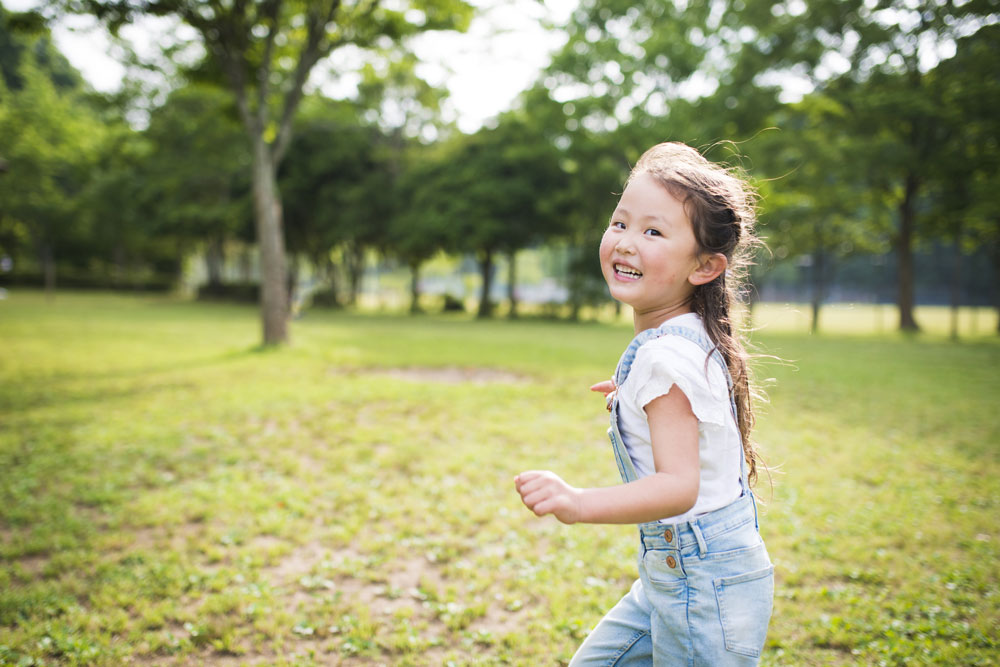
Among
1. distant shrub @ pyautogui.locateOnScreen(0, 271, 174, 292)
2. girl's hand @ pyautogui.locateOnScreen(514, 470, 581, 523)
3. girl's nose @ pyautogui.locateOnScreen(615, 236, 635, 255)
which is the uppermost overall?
distant shrub @ pyautogui.locateOnScreen(0, 271, 174, 292)

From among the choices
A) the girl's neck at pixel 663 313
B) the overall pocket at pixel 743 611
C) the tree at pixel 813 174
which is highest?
the tree at pixel 813 174

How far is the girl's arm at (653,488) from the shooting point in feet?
4.19

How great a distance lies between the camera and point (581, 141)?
2702cm

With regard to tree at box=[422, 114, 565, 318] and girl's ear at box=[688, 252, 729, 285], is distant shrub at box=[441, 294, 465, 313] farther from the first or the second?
girl's ear at box=[688, 252, 729, 285]

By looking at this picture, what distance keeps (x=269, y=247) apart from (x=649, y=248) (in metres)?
12.7

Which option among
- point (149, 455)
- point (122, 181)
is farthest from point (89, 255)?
point (149, 455)

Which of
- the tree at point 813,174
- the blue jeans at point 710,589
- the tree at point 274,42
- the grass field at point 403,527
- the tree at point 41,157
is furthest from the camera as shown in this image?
the tree at point 41,157

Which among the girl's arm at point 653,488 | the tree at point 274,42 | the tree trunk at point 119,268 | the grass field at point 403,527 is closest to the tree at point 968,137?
the grass field at point 403,527

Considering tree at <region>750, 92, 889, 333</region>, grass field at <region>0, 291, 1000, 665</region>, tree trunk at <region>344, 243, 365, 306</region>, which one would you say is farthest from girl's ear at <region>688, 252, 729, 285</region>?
tree trunk at <region>344, 243, 365, 306</region>

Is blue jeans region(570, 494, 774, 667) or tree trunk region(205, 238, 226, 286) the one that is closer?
blue jeans region(570, 494, 774, 667)

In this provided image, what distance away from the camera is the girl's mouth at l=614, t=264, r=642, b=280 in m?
1.53

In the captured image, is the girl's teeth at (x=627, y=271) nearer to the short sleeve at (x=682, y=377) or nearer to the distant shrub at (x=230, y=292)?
the short sleeve at (x=682, y=377)

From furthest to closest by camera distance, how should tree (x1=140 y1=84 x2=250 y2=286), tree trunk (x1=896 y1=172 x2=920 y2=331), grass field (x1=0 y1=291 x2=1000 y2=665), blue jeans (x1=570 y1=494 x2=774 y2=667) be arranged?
tree (x1=140 y1=84 x2=250 y2=286) → tree trunk (x1=896 y1=172 x2=920 y2=331) → grass field (x1=0 y1=291 x2=1000 y2=665) → blue jeans (x1=570 y1=494 x2=774 y2=667)

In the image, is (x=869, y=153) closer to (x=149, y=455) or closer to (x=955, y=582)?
(x=955, y=582)
